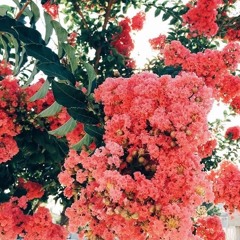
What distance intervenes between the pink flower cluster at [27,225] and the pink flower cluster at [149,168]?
0.57m

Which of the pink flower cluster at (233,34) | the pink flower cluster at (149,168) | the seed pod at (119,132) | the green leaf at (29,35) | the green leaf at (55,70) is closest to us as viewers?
the pink flower cluster at (149,168)

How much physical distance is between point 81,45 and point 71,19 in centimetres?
43

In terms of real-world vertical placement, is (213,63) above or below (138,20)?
below

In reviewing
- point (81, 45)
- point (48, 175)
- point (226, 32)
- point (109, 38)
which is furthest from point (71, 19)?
point (48, 175)

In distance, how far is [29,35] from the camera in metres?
1.67

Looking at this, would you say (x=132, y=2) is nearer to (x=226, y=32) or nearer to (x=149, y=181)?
(x=226, y=32)

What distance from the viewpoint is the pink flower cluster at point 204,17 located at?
3.21 metres

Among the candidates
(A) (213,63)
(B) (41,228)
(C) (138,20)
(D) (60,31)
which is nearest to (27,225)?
(B) (41,228)

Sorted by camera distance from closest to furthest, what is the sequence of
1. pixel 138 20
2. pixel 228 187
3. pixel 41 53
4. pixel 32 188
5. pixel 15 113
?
pixel 41 53 < pixel 15 113 < pixel 228 187 < pixel 32 188 < pixel 138 20

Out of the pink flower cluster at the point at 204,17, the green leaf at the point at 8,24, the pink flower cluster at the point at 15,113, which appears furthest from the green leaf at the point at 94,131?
the pink flower cluster at the point at 204,17

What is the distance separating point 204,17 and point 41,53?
2.01 m

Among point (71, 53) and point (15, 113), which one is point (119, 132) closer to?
point (71, 53)

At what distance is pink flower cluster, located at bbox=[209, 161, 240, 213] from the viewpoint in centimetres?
217

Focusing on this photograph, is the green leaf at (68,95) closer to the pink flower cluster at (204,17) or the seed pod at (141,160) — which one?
the seed pod at (141,160)
